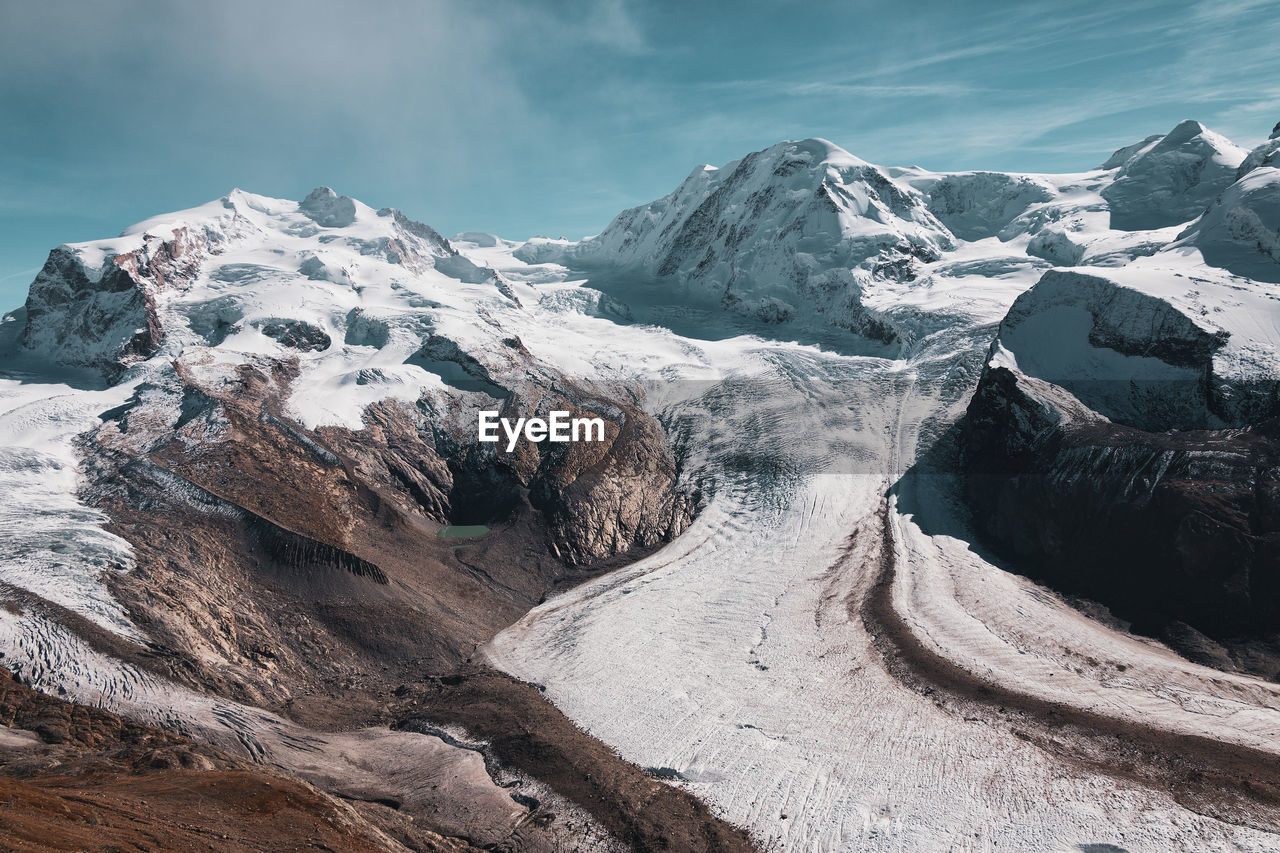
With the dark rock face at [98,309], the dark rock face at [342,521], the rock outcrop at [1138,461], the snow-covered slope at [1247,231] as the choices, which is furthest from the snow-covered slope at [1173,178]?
the dark rock face at [98,309]

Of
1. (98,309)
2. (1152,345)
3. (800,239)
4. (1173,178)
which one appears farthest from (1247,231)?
(98,309)

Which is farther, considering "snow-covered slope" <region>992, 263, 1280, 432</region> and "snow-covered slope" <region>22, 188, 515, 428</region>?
"snow-covered slope" <region>22, 188, 515, 428</region>

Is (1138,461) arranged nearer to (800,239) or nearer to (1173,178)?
(800,239)

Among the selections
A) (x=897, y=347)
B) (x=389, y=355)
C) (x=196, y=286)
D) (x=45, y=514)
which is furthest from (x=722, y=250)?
(x=45, y=514)

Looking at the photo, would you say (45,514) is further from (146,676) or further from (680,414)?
(680,414)

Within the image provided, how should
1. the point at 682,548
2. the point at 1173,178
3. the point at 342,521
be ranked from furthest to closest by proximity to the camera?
the point at 1173,178 → the point at 682,548 → the point at 342,521

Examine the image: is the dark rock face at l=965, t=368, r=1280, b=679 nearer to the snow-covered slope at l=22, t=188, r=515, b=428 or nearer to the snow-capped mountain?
the snow-capped mountain

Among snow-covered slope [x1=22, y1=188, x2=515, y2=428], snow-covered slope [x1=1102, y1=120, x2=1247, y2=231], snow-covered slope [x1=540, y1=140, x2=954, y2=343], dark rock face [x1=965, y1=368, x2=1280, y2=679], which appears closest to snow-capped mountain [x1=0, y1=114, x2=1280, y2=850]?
dark rock face [x1=965, y1=368, x2=1280, y2=679]
